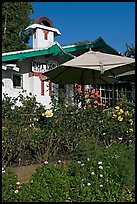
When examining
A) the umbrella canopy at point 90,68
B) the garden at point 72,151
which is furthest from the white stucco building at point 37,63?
the garden at point 72,151

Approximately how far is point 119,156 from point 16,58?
785cm

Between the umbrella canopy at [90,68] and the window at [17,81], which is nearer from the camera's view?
the umbrella canopy at [90,68]

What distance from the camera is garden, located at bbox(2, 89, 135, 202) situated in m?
3.47

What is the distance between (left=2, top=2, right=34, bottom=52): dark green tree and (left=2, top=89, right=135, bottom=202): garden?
2207 centimetres

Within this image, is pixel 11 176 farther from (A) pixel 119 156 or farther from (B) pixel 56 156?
(B) pixel 56 156

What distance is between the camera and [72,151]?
5.39m

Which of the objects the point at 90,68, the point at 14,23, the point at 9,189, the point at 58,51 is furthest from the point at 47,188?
the point at 14,23

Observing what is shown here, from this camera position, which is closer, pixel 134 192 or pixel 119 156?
pixel 134 192

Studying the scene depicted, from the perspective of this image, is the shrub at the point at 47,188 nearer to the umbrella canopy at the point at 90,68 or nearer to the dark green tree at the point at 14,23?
the umbrella canopy at the point at 90,68

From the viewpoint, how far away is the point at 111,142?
5.80 m

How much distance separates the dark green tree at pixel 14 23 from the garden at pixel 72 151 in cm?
2207

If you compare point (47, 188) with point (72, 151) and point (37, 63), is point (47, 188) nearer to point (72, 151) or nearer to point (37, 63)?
point (72, 151)

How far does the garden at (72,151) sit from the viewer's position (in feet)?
11.4

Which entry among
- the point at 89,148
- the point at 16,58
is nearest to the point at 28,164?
the point at 89,148
